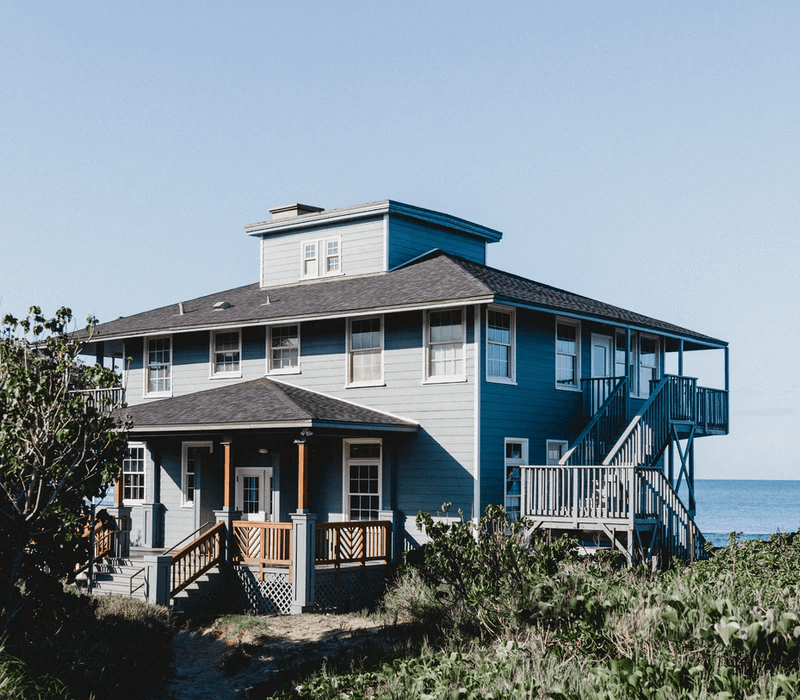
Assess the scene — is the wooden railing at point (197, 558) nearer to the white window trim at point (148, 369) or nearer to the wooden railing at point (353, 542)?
the wooden railing at point (353, 542)

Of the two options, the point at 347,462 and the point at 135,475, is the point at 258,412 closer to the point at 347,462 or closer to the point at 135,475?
the point at 347,462

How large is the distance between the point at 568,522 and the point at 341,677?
28.2ft

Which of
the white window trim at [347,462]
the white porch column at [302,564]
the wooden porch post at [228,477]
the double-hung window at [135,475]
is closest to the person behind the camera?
the white porch column at [302,564]

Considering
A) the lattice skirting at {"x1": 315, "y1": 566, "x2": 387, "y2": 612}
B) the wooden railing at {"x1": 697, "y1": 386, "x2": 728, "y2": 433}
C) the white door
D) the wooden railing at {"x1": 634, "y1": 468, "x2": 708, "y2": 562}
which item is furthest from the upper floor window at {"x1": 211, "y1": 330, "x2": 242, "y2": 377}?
the wooden railing at {"x1": 697, "y1": 386, "x2": 728, "y2": 433}

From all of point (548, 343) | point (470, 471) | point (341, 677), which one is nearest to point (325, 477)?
point (470, 471)

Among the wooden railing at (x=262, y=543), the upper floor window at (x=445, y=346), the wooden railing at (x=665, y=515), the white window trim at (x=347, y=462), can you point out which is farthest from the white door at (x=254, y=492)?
the wooden railing at (x=665, y=515)

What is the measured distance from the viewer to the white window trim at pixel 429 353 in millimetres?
21922

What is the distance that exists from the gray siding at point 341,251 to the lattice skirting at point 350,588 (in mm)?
8375

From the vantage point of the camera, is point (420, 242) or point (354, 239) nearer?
point (354, 239)

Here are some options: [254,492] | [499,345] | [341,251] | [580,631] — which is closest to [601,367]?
[499,345]

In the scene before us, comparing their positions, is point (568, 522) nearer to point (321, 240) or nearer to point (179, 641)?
point (179, 641)

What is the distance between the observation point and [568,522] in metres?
20.4

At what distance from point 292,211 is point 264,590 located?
1222cm

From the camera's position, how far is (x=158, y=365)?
90.4 feet
